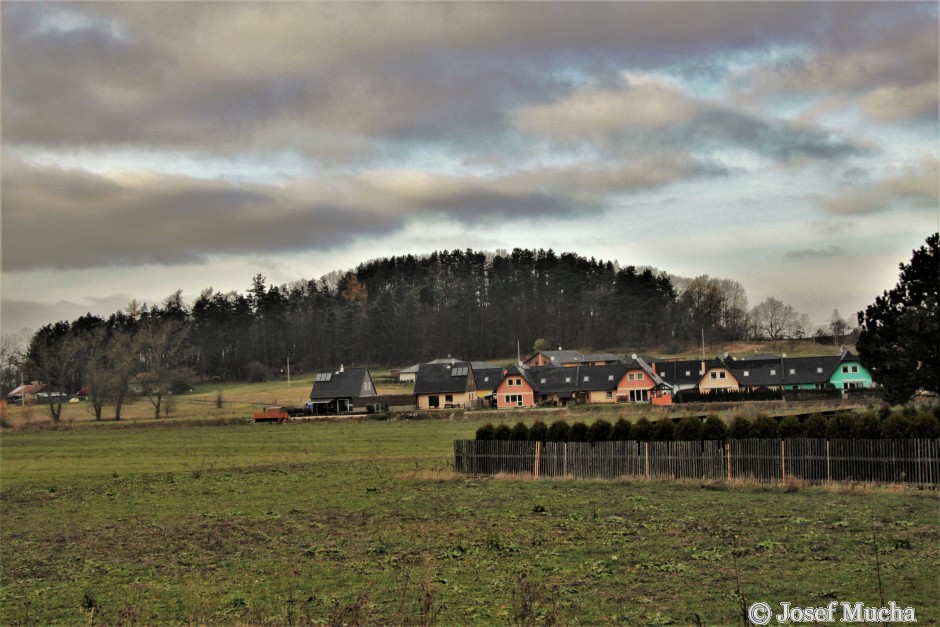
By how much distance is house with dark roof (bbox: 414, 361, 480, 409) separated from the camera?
9850 cm

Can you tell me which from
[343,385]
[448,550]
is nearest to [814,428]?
[448,550]

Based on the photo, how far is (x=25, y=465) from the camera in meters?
42.4

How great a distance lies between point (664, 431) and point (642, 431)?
808mm

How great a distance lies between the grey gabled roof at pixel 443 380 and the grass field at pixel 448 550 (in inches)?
2618

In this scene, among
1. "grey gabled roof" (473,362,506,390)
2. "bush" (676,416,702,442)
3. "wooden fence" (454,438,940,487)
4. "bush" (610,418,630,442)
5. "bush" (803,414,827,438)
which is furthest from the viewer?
"grey gabled roof" (473,362,506,390)

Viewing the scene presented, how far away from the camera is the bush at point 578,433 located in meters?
29.8

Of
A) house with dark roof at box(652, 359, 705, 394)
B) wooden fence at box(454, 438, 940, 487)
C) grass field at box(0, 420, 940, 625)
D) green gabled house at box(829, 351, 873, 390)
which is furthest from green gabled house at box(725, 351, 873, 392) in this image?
grass field at box(0, 420, 940, 625)

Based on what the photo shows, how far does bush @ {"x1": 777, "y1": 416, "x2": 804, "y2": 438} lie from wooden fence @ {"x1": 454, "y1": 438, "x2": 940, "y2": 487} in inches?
13.9

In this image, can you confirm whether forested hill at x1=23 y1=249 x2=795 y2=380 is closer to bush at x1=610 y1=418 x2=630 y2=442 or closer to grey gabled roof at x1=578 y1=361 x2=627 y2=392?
grey gabled roof at x1=578 y1=361 x2=627 y2=392

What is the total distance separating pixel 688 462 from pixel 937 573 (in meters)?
14.1

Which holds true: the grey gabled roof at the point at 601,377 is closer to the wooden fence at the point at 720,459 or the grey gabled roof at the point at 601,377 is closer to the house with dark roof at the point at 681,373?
the house with dark roof at the point at 681,373

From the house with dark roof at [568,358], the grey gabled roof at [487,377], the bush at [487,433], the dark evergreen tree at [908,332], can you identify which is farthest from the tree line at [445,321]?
the bush at [487,433]

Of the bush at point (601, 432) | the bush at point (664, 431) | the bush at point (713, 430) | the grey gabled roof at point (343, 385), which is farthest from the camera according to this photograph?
the grey gabled roof at point (343, 385)

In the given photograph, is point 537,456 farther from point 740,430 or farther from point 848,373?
point 848,373
